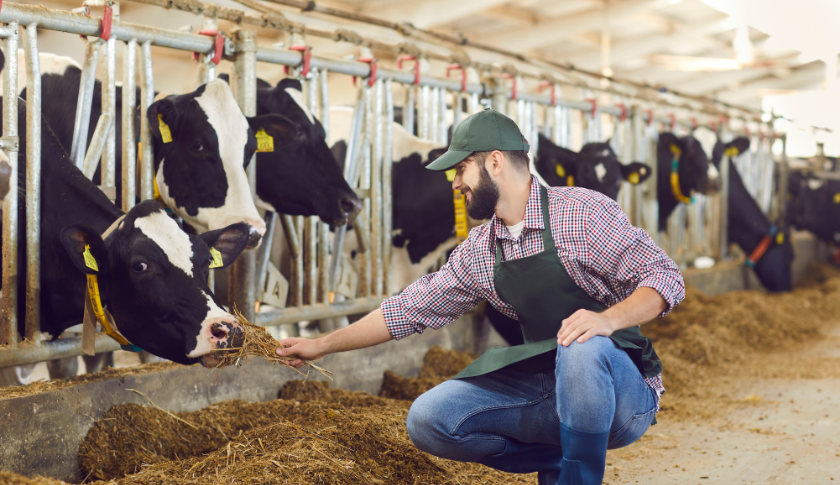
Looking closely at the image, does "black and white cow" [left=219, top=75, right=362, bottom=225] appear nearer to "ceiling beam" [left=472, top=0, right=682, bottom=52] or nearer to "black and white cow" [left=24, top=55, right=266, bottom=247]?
"black and white cow" [left=24, top=55, right=266, bottom=247]

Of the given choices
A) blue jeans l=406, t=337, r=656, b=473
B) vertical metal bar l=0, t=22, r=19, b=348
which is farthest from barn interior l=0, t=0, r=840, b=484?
blue jeans l=406, t=337, r=656, b=473

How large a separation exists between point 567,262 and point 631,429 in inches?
20.5

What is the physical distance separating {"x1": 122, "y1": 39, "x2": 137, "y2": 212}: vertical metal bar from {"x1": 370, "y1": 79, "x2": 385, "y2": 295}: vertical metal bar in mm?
1406

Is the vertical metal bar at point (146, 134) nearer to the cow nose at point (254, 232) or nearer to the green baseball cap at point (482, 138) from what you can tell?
the cow nose at point (254, 232)

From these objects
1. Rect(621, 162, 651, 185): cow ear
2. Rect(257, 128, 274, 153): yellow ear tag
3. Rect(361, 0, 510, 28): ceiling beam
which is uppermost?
Rect(361, 0, 510, 28): ceiling beam

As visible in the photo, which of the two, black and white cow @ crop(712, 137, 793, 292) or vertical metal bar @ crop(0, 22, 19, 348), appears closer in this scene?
vertical metal bar @ crop(0, 22, 19, 348)

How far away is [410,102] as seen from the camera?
4.87 metres

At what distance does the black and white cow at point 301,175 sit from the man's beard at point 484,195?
1366 millimetres

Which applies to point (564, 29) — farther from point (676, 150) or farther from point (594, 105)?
point (594, 105)

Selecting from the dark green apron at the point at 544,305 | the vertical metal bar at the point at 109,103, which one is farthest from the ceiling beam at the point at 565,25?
the dark green apron at the point at 544,305

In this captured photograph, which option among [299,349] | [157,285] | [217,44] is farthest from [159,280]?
[217,44]

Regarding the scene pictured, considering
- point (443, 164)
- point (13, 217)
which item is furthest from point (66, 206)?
point (443, 164)

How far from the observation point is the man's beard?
2473mm

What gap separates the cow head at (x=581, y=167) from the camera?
559cm
